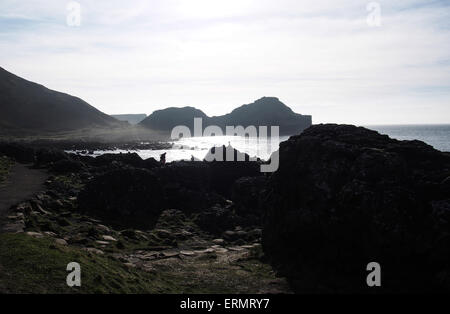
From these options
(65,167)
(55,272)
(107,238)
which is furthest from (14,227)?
(65,167)

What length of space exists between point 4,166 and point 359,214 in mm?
46006

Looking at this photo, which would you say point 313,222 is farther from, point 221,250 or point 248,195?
point 248,195

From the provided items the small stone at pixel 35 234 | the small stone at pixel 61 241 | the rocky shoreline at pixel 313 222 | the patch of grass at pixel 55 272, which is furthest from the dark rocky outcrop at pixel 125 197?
the patch of grass at pixel 55 272

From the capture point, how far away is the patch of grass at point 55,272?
1447cm

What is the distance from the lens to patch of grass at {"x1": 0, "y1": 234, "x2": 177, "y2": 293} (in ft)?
47.5

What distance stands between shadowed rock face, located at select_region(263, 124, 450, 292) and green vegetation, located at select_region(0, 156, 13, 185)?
98.7ft

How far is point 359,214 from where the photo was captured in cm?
2053

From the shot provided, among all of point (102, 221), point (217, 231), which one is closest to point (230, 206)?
point (217, 231)

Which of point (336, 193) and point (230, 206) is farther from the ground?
point (336, 193)
